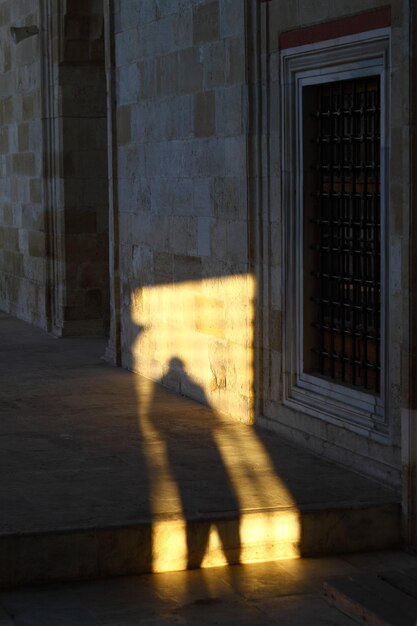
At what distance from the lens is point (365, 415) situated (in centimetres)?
842

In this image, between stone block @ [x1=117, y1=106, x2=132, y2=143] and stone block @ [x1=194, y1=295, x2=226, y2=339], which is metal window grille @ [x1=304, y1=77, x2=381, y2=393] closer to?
stone block @ [x1=194, y1=295, x2=226, y2=339]

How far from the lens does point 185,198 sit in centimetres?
1116

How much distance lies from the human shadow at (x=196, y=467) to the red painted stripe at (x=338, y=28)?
9.00ft

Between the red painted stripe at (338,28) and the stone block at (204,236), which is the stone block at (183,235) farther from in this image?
the red painted stripe at (338,28)

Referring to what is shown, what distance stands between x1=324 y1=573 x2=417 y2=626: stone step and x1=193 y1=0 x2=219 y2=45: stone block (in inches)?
197

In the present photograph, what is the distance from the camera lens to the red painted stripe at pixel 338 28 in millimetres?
8023

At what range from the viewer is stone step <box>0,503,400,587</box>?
6984mm

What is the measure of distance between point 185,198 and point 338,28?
2895 mm

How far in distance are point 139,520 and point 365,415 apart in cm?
183

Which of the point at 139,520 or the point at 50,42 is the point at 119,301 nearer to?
the point at 50,42

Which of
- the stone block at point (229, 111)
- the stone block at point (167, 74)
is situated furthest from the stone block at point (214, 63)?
the stone block at point (167, 74)

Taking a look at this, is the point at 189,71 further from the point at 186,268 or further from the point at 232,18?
the point at 186,268

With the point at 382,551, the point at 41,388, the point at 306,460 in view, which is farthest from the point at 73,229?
the point at 382,551

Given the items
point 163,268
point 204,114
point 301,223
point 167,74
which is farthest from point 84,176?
point 301,223
